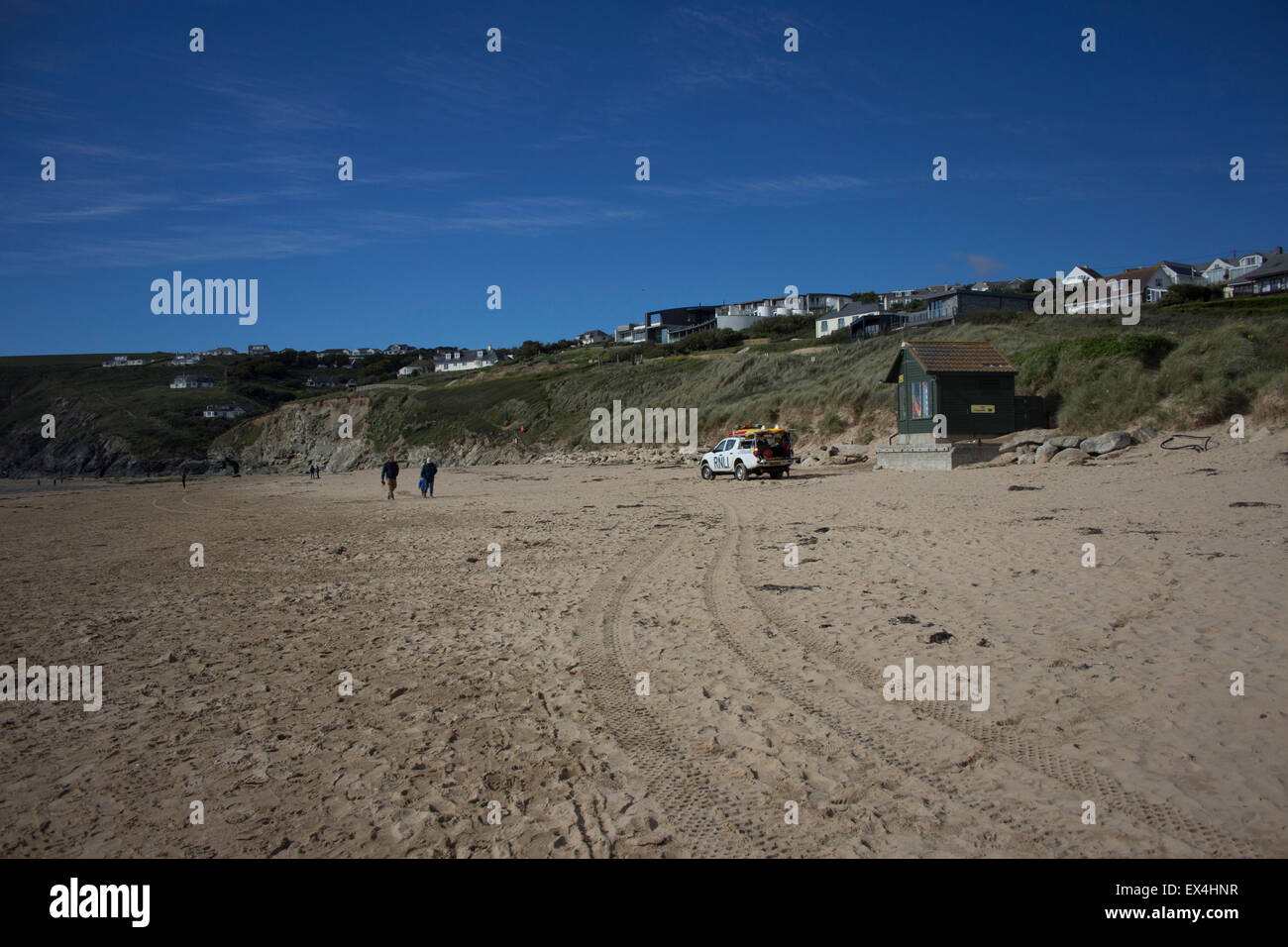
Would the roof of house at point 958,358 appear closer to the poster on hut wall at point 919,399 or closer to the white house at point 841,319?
the poster on hut wall at point 919,399

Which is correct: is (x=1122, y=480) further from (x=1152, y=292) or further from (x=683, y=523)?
(x=1152, y=292)

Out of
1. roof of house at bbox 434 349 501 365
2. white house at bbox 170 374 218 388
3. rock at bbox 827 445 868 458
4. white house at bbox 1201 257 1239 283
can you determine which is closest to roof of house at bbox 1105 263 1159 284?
white house at bbox 1201 257 1239 283

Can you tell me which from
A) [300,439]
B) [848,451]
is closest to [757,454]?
[848,451]

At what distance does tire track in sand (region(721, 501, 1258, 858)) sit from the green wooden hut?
23223mm

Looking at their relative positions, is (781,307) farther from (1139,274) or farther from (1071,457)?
(1071,457)

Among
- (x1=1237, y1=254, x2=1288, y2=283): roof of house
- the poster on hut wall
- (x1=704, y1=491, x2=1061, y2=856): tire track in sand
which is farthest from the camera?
(x1=1237, y1=254, x2=1288, y2=283): roof of house

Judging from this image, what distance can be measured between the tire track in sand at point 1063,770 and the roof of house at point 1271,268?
266ft

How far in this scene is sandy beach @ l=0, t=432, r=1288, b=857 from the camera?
386 cm

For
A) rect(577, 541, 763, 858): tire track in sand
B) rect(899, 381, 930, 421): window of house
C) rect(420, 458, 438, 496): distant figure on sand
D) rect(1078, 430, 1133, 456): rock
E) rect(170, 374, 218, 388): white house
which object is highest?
rect(170, 374, 218, 388): white house

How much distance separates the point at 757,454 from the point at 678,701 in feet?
70.1

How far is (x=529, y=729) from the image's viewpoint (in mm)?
5258

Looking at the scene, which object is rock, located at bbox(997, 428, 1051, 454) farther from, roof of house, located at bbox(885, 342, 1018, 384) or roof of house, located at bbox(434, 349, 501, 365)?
roof of house, located at bbox(434, 349, 501, 365)
